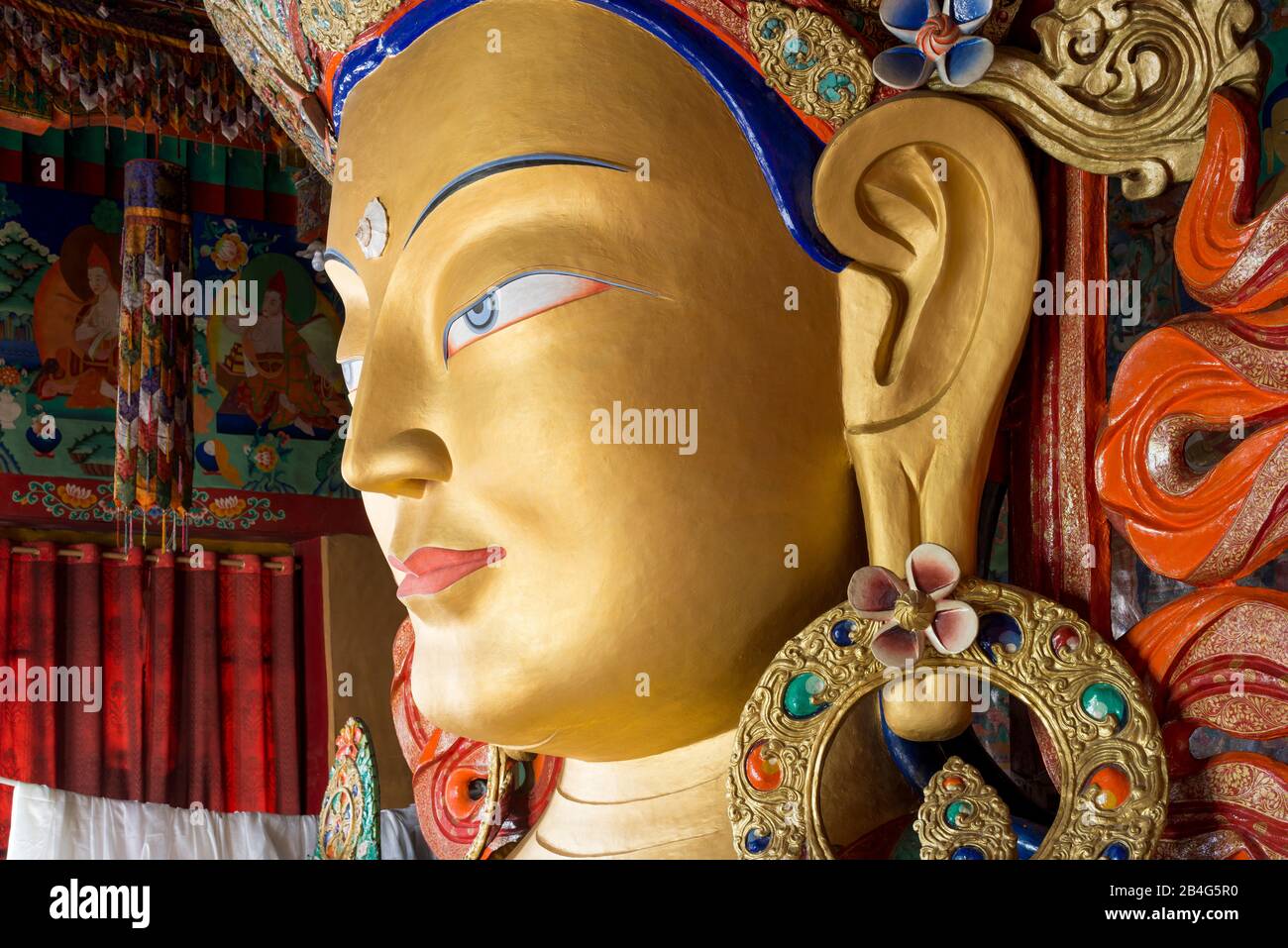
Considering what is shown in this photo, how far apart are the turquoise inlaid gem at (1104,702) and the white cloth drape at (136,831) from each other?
12.7 ft

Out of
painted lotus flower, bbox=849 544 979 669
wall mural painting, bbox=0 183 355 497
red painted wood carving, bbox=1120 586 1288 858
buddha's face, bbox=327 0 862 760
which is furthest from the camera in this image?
wall mural painting, bbox=0 183 355 497

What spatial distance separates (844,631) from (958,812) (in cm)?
26

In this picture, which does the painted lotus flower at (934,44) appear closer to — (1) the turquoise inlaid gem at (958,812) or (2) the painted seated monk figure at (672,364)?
(2) the painted seated monk figure at (672,364)

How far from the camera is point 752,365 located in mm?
1886

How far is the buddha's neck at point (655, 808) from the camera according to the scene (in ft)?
6.53

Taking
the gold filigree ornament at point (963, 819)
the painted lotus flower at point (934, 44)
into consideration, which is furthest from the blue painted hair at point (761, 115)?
the gold filigree ornament at point (963, 819)

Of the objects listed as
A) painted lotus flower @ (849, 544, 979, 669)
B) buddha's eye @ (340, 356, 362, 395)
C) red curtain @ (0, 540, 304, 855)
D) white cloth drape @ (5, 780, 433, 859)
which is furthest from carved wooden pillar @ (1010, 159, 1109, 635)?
red curtain @ (0, 540, 304, 855)

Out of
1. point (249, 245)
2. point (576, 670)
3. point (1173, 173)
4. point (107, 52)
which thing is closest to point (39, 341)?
point (249, 245)

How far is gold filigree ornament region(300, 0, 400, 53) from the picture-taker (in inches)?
84.0

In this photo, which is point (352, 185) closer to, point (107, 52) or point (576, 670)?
point (576, 670)

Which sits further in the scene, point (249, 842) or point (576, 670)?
point (249, 842)

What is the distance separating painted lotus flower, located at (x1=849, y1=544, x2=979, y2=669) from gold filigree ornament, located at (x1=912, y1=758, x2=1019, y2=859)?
0.52 ft

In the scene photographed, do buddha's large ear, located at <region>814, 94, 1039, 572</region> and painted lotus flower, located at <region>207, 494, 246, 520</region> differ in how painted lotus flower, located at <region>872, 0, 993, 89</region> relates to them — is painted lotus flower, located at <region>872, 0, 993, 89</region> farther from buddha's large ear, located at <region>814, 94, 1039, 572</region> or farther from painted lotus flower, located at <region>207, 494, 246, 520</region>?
painted lotus flower, located at <region>207, 494, 246, 520</region>

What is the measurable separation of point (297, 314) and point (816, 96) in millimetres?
4945
